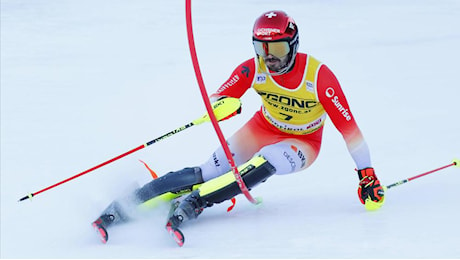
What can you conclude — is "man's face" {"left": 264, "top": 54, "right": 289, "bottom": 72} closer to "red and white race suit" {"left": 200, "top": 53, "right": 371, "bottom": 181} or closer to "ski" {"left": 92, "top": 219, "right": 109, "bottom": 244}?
"red and white race suit" {"left": 200, "top": 53, "right": 371, "bottom": 181}

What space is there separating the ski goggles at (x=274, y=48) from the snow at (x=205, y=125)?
0.86 m

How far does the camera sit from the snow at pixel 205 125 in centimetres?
450

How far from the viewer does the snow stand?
177 inches

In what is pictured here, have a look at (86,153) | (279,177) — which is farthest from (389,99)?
(86,153)

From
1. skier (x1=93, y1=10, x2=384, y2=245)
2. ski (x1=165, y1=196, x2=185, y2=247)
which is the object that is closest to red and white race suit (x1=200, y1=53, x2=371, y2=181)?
skier (x1=93, y1=10, x2=384, y2=245)

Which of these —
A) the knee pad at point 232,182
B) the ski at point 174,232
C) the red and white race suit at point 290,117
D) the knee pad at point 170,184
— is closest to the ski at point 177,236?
the ski at point 174,232

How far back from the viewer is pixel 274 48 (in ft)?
15.5

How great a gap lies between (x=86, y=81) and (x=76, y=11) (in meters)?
2.78

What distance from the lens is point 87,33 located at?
9695 millimetres

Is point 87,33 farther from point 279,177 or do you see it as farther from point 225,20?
point 279,177

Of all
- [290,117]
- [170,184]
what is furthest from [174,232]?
[290,117]

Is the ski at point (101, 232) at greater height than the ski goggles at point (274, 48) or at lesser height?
lesser

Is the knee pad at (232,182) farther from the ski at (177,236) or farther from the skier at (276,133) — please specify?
the ski at (177,236)

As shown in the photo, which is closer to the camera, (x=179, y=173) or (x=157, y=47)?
(x=179, y=173)
